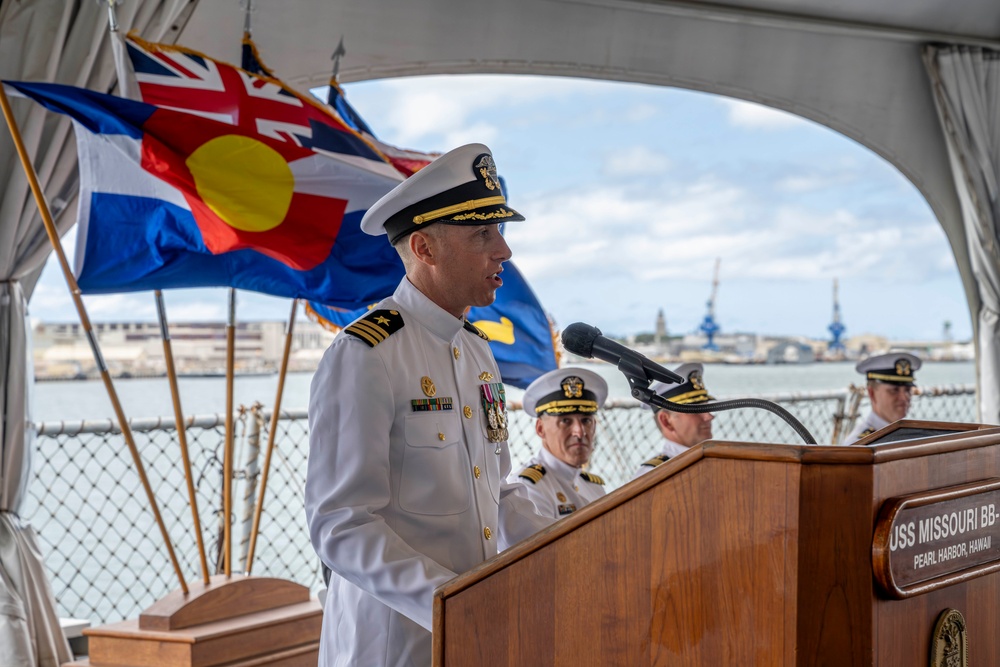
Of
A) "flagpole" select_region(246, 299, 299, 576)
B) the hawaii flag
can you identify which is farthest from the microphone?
"flagpole" select_region(246, 299, 299, 576)

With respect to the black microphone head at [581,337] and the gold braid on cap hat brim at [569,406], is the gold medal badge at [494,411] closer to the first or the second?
the black microphone head at [581,337]

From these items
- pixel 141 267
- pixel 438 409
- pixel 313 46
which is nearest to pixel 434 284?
pixel 438 409

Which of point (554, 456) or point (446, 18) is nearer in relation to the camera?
point (554, 456)

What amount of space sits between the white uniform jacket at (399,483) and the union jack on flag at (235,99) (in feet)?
5.19

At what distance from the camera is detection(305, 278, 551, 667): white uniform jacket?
1.20m

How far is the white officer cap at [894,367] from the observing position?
4207mm

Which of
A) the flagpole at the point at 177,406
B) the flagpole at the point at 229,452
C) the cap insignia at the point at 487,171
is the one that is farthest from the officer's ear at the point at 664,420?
the cap insignia at the point at 487,171

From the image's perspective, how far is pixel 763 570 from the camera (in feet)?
2.80

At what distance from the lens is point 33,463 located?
3.05 m

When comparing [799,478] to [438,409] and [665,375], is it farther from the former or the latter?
[438,409]

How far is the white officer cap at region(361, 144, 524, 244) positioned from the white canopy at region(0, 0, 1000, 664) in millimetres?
2094

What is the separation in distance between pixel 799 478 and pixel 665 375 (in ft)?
1.37

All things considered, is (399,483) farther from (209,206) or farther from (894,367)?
(894,367)

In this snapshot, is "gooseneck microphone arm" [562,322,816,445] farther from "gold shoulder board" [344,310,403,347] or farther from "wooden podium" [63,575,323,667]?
"wooden podium" [63,575,323,667]
